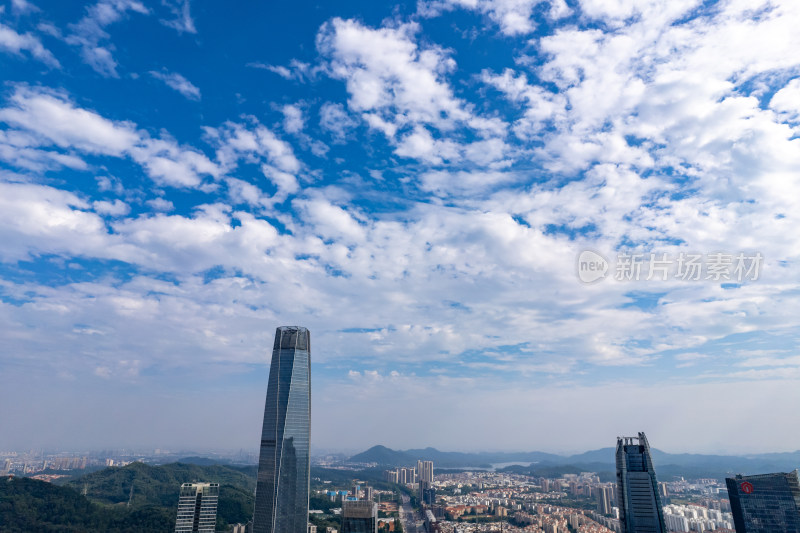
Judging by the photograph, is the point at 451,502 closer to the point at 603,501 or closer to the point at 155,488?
the point at 603,501

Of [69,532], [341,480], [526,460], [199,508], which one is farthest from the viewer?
[526,460]

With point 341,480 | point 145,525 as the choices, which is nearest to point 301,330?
point 145,525

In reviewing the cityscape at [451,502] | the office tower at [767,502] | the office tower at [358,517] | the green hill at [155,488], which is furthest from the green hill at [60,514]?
the office tower at [767,502]

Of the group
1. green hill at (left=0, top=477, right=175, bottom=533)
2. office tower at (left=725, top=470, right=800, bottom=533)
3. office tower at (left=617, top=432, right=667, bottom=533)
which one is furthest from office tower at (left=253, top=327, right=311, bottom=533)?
office tower at (left=725, top=470, right=800, bottom=533)

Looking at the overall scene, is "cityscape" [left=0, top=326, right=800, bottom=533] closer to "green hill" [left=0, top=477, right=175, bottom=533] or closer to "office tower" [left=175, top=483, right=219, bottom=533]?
"office tower" [left=175, top=483, right=219, bottom=533]

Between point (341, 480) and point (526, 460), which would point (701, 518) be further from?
point (526, 460)

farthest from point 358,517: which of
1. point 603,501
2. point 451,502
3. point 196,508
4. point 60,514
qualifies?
point 451,502
